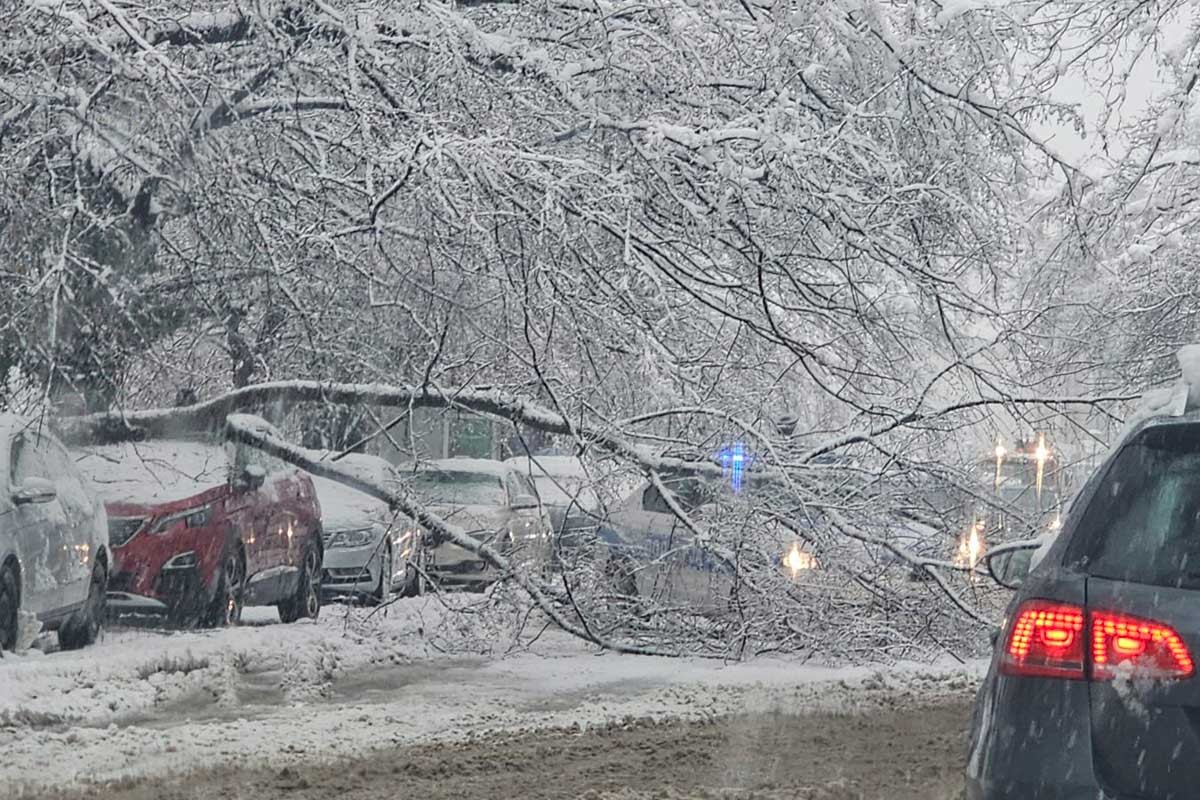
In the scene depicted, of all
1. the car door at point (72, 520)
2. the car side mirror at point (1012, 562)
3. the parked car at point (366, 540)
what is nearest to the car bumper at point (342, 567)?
the parked car at point (366, 540)

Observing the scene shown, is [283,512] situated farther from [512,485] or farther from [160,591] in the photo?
[512,485]

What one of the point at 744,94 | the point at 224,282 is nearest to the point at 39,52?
the point at 224,282

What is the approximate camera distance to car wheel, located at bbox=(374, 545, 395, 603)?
1330 cm

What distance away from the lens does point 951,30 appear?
10523mm

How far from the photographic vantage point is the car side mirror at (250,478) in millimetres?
13109

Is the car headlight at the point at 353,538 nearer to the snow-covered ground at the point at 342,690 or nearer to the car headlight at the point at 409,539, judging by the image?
the car headlight at the point at 409,539

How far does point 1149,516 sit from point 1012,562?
118 cm

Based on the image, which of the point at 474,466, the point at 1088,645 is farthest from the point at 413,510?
the point at 1088,645

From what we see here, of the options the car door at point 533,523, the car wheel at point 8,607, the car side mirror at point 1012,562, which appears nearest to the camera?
the car side mirror at point 1012,562

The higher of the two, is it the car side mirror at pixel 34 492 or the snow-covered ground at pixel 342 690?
the car side mirror at pixel 34 492

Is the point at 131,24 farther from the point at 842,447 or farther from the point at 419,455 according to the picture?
the point at 842,447

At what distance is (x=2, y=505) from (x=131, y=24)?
3224mm

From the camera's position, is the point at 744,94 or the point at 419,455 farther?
the point at 419,455

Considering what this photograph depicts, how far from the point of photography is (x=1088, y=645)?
383 cm
